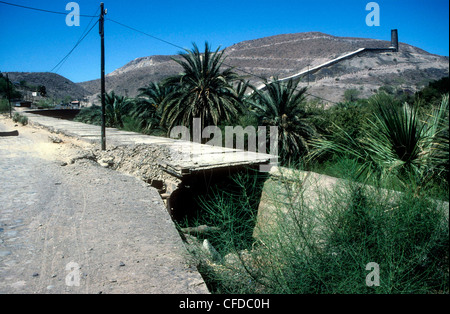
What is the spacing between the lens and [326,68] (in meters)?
54.6

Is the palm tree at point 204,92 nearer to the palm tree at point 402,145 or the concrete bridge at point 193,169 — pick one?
the concrete bridge at point 193,169

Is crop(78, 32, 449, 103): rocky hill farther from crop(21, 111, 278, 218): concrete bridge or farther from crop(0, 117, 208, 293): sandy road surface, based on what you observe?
crop(0, 117, 208, 293): sandy road surface

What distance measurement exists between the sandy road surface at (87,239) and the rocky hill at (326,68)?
3411cm

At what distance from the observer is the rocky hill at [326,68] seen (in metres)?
46.7

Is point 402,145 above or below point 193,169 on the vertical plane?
above

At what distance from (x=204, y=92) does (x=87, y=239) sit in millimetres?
14350

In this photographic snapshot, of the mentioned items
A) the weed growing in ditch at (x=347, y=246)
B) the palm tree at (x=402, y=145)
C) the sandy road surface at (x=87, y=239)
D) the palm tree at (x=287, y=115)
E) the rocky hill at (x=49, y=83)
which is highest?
the rocky hill at (x=49, y=83)

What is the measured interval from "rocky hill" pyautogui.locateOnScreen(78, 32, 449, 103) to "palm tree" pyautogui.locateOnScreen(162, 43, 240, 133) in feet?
70.4

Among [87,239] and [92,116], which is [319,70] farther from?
[87,239]

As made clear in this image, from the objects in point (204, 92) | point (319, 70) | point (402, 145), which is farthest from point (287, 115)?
point (319, 70)

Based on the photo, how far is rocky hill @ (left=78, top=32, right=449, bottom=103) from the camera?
46.7 meters

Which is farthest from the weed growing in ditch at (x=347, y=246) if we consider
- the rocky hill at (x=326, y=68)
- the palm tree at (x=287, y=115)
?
the rocky hill at (x=326, y=68)
